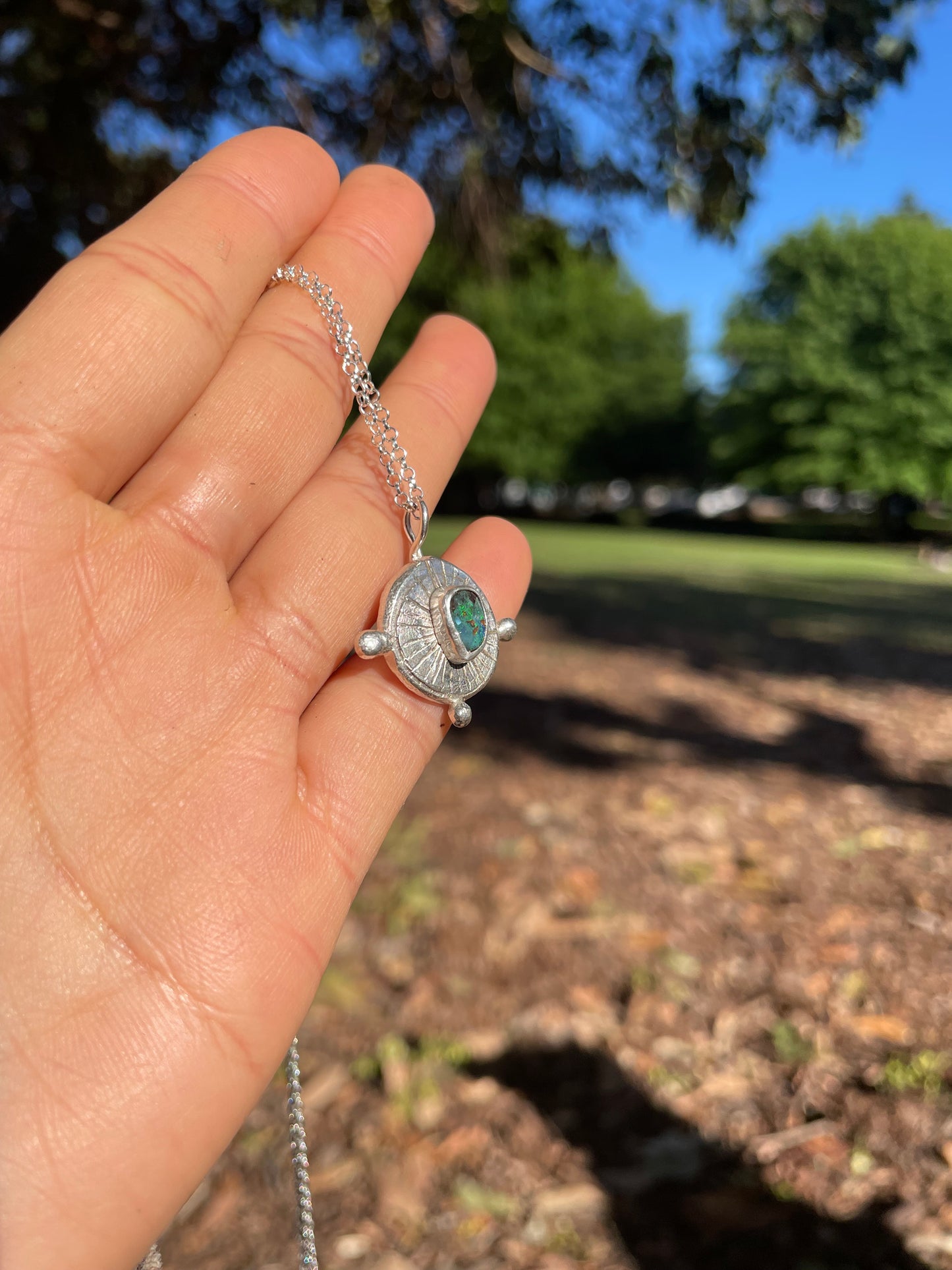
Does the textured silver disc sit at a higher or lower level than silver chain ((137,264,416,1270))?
lower

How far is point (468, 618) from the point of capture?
2449 millimetres

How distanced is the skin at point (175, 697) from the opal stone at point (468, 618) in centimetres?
21

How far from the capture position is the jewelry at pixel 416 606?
2322 mm

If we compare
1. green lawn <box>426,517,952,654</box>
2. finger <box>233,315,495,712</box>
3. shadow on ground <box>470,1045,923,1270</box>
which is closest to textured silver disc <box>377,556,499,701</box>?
finger <box>233,315,495,712</box>

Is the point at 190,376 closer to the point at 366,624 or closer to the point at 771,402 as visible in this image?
the point at 366,624

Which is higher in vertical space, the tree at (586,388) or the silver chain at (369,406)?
the tree at (586,388)

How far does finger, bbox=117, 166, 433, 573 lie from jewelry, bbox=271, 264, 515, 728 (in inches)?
1.7

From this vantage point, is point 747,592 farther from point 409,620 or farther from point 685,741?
point 409,620

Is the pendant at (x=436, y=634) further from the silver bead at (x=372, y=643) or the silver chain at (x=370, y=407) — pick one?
the silver chain at (x=370, y=407)

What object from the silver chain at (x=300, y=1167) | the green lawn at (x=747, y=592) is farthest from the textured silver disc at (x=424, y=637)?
the green lawn at (x=747, y=592)

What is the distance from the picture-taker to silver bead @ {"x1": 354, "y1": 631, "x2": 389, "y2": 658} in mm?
2230

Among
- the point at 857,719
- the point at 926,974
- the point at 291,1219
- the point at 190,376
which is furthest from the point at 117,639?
the point at 857,719

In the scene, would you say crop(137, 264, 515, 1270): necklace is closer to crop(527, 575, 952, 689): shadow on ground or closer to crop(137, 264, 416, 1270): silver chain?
crop(137, 264, 416, 1270): silver chain

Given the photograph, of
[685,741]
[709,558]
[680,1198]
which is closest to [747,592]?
[685,741]
